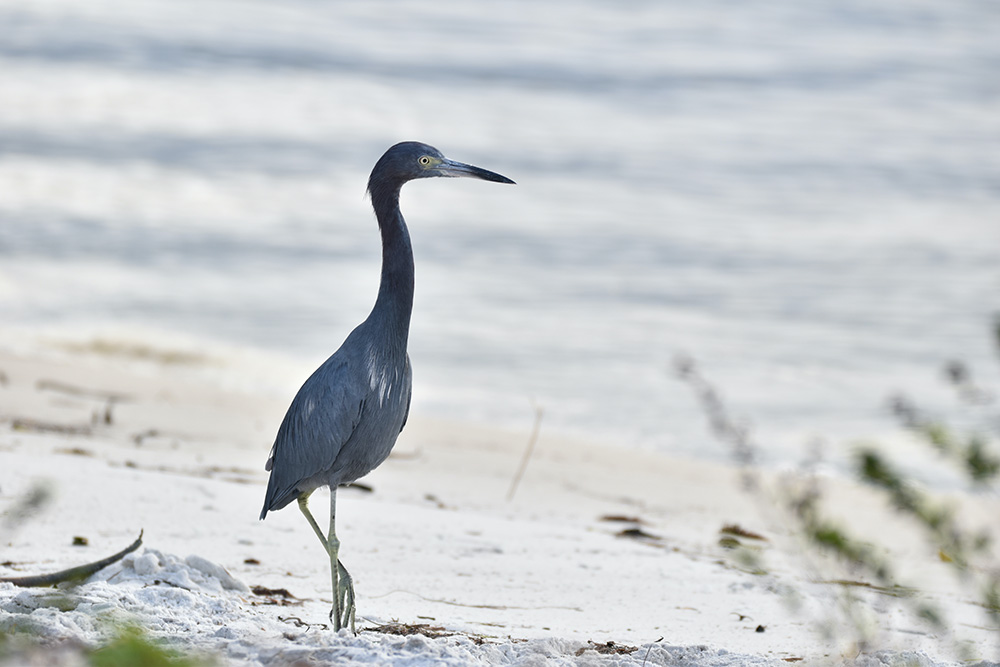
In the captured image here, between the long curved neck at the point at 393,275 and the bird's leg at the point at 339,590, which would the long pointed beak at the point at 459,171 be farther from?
the bird's leg at the point at 339,590

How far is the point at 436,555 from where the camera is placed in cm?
525

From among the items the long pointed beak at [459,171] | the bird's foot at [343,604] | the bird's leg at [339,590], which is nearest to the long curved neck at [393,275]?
the long pointed beak at [459,171]

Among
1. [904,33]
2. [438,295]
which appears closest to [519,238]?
[438,295]

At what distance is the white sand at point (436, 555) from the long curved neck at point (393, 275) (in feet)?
3.46

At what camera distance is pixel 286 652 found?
3475 mm

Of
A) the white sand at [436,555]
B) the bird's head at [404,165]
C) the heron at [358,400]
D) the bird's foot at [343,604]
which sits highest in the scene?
the bird's head at [404,165]

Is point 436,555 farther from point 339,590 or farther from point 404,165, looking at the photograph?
point 404,165

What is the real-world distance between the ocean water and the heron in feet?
13.7

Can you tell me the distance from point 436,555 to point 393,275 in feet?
4.81

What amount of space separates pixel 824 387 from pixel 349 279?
446 cm

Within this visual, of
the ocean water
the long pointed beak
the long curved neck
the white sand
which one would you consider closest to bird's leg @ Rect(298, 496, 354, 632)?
the white sand

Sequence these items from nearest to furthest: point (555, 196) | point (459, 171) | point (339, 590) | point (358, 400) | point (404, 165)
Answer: point (358, 400)
point (339, 590)
point (404, 165)
point (459, 171)
point (555, 196)

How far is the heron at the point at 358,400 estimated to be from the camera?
4152mm

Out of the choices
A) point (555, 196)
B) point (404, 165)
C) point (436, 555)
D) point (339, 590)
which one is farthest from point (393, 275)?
point (555, 196)
